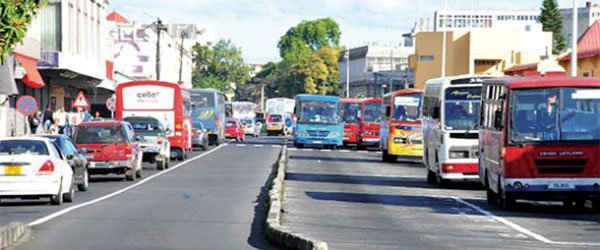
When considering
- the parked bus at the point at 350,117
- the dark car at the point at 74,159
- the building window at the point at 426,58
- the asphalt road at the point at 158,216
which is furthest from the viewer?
the building window at the point at 426,58

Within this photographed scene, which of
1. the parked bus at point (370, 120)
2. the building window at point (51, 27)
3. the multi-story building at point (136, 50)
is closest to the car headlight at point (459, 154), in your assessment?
the parked bus at point (370, 120)

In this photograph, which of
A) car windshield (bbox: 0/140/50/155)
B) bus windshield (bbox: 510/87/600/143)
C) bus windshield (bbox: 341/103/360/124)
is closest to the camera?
bus windshield (bbox: 510/87/600/143)

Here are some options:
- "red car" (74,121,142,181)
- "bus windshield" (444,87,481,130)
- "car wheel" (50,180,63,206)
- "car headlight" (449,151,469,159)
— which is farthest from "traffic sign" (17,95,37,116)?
"car wheel" (50,180,63,206)

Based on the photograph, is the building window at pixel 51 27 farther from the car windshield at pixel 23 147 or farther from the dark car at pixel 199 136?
the car windshield at pixel 23 147

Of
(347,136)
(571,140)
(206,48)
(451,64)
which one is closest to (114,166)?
(571,140)

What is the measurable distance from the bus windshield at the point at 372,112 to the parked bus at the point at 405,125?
1791cm

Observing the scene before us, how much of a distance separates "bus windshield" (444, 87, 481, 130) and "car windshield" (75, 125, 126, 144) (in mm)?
9217

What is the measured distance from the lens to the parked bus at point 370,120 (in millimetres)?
71000

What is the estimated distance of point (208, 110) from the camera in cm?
7575

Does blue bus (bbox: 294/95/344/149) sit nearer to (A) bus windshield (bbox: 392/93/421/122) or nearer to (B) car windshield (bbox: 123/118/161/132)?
(A) bus windshield (bbox: 392/93/421/122)

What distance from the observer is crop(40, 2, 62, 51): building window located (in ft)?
229

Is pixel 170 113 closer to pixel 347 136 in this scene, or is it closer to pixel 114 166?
pixel 114 166

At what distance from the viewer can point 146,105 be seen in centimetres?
5375

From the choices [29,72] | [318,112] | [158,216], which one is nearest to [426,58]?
[318,112]
